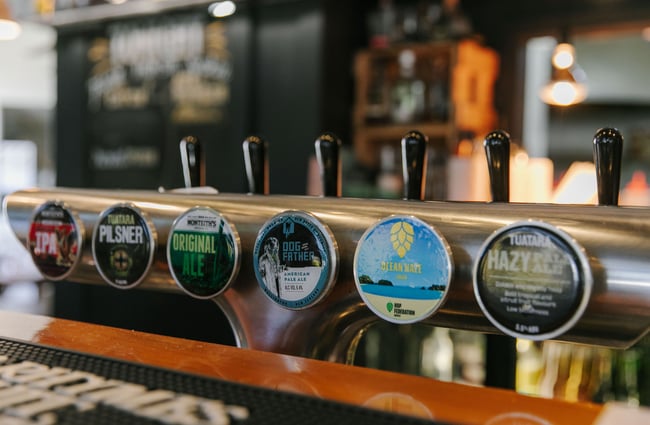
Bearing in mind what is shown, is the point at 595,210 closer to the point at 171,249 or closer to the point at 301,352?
the point at 301,352

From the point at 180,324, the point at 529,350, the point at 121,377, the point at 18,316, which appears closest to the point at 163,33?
the point at 180,324

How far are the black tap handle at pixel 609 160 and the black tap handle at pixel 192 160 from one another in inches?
Answer: 20.0

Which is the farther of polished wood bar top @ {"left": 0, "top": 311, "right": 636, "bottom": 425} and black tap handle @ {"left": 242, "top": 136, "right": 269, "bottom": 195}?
black tap handle @ {"left": 242, "top": 136, "right": 269, "bottom": 195}

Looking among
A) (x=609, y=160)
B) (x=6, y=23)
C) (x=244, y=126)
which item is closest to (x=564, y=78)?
(x=244, y=126)

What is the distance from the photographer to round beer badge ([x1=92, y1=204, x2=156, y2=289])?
88 cm

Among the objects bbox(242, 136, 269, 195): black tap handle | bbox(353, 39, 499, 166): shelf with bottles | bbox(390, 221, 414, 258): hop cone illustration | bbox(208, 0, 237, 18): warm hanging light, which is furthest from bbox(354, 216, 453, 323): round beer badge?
bbox(208, 0, 237, 18): warm hanging light

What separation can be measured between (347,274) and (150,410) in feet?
0.92

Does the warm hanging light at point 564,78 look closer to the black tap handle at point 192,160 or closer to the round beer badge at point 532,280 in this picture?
the black tap handle at point 192,160

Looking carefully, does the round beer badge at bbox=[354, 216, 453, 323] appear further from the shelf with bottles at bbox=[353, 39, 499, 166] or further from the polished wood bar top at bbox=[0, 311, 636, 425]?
the shelf with bottles at bbox=[353, 39, 499, 166]

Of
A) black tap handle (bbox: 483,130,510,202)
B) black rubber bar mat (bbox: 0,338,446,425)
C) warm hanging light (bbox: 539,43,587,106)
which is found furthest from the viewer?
warm hanging light (bbox: 539,43,587,106)

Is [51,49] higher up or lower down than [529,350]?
higher up

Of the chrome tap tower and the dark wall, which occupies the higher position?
the dark wall

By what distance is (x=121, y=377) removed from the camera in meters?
0.61

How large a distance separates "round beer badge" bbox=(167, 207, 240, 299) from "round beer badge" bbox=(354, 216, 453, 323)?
0.16m
